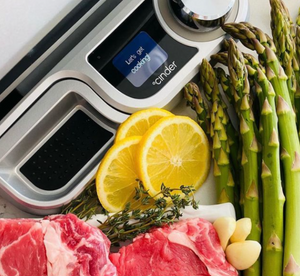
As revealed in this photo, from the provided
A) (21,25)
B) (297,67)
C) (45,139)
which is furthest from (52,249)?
(297,67)

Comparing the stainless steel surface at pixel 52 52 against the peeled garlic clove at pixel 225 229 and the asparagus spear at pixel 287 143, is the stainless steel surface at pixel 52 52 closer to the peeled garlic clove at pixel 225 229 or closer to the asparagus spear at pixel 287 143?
the asparagus spear at pixel 287 143

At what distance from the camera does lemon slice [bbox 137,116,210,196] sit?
1.22 meters

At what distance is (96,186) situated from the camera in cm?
122

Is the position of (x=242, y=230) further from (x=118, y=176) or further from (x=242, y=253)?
(x=118, y=176)

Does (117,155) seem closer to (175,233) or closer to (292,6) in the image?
(175,233)

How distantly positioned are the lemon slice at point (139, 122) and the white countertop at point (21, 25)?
0.31 metres

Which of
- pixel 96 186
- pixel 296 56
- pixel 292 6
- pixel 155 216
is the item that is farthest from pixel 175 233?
pixel 292 6

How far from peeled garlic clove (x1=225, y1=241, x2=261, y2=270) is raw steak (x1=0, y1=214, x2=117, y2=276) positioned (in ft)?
0.98

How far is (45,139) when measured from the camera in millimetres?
1289

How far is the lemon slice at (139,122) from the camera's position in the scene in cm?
125

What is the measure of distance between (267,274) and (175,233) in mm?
262

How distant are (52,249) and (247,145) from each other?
557 millimetres

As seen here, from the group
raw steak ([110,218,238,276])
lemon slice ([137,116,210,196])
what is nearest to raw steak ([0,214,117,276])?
raw steak ([110,218,238,276])

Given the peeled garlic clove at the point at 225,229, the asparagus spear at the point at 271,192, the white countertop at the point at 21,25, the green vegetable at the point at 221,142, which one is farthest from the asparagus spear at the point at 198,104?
the white countertop at the point at 21,25
